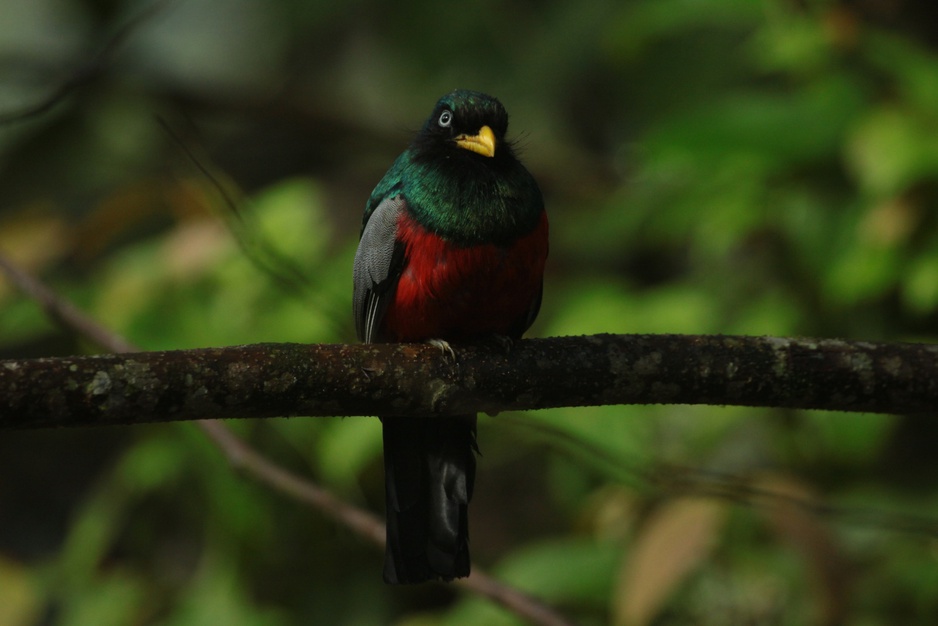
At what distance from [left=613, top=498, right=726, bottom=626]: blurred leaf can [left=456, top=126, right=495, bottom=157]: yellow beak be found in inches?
48.9

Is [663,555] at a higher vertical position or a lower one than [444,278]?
lower

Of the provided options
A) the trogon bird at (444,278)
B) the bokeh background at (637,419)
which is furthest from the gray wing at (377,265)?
the bokeh background at (637,419)

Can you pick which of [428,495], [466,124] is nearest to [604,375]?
[428,495]

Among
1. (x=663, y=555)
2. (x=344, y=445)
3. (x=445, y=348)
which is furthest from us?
(x=344, y=445)

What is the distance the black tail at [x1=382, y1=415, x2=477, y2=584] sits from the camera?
285cm

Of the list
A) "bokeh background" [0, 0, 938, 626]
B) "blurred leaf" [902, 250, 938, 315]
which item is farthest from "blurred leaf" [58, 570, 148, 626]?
"blurred leaf" [902, 250, 938, 315]

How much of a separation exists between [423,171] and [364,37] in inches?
236

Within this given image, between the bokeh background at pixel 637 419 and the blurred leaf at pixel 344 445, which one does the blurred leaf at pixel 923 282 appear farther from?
the blurred leaf at pixel 344 445

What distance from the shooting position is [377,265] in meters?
2.99

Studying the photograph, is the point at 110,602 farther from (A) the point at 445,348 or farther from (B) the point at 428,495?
(A) the point at 445,348

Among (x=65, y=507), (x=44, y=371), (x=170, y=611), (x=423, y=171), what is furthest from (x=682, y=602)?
(x=65, y=507)

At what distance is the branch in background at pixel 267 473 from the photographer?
2.84 metres

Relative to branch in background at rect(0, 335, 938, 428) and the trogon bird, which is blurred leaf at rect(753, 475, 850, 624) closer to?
branch in background at rect(0, 335, 938, 428)

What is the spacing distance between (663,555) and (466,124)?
54.7 inches
